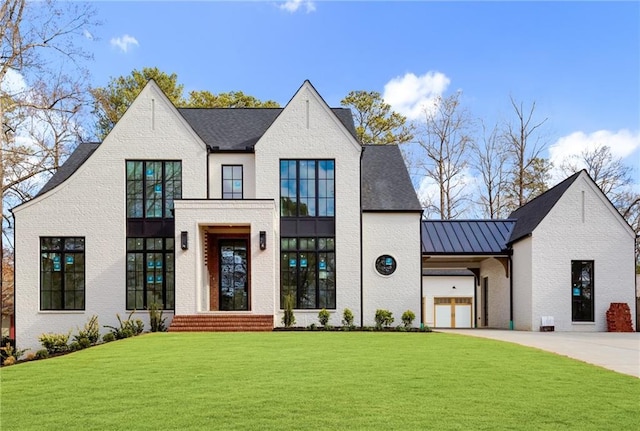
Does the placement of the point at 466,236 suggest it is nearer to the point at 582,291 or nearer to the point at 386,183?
the point at 386,183

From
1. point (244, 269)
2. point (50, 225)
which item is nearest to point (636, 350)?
point (244, 269)

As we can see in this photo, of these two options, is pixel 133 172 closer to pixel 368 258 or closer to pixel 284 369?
pixel 368 258

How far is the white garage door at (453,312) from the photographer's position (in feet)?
123

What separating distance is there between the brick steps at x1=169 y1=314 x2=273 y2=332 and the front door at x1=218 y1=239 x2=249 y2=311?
2.94 metres

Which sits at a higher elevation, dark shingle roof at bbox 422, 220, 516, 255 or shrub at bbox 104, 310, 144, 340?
dark shingle roof at bbox 422, 220, 516, 255

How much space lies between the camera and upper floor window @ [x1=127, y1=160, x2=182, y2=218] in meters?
23.4

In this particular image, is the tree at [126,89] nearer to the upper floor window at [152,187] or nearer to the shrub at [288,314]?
the upper floor window at [152,187]

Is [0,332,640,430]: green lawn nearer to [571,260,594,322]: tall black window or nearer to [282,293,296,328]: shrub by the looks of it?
[282,293,296,328]: shrub

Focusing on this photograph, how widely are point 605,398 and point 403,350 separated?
6084 mm

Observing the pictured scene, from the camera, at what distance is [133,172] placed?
23.7 meters

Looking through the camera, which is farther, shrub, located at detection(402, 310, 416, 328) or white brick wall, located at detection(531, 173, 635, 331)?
white brick wall, located at detection(531, 173, 635, 331)

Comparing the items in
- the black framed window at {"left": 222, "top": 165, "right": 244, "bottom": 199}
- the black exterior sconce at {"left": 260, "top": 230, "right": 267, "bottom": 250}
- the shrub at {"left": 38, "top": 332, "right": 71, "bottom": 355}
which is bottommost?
the shrub at {"left": 38, "top": 332, "right": 71, "bottom": 355}

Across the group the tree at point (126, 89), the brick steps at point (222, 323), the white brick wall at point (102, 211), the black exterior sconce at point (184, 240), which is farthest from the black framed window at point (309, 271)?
the tree at point (126, 89)

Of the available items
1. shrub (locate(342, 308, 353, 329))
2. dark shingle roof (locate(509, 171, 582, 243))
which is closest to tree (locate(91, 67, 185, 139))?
shrub (locate(342, 308, 353, 329))
